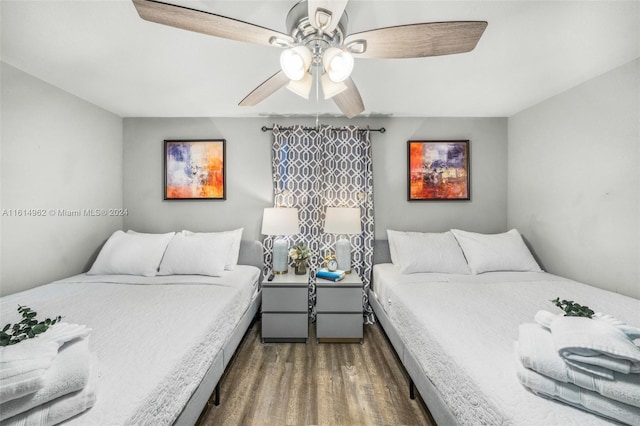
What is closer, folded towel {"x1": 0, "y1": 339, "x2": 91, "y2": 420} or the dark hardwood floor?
folded towel {"x1": 0, "y1": 339, "x2": 91, "y2": 420}

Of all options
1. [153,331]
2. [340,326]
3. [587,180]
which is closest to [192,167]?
[153,331]

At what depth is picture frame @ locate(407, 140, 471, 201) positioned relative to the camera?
3.14m

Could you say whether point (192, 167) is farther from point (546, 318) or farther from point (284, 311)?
point (546, 318)

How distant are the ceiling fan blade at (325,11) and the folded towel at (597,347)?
145 centimetres

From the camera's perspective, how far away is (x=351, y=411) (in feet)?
5.64

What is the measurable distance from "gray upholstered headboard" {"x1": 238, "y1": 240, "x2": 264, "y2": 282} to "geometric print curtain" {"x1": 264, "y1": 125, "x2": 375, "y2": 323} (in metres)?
0.11

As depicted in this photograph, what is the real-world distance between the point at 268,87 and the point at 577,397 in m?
1.98

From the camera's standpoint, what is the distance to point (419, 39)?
1.18 meters

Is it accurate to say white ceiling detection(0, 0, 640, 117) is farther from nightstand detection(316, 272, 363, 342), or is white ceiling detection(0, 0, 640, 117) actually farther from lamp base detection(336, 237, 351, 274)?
nightstand detection(316, 272, 363, 342)

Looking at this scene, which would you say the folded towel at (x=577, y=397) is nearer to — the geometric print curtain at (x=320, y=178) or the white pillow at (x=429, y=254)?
the white pillow at (x=429, y=254)

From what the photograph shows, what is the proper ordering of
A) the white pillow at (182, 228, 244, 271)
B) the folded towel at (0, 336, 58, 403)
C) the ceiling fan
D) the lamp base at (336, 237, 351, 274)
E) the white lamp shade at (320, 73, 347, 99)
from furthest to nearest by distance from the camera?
1. the lamp base at (336, 237, 351, 274)
2. the white pillow at (182, 228, 244, 271)
3. the white lamp shade at (320, 73, 347, 99)
4. the ceiling fan
5. the folded towel at (0, 336, 58, 403)

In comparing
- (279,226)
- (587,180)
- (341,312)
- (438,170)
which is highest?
(438,170)

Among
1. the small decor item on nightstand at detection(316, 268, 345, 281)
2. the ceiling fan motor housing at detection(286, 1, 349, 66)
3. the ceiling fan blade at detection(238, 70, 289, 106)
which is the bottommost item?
the small decor item on nightstand at detection(316, 268, 345, 281)

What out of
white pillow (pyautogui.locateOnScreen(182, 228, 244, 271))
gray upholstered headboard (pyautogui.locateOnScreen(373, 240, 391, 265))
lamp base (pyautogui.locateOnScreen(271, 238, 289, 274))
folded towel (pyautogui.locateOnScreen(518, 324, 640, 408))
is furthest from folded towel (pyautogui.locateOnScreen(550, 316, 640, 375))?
white pillow (pyautogui.locateOnScreen(182, 228, 244, 271))
